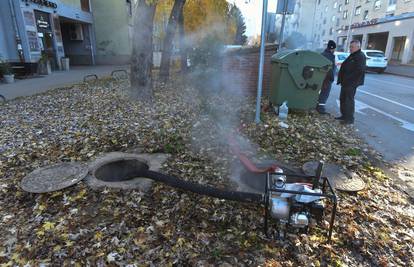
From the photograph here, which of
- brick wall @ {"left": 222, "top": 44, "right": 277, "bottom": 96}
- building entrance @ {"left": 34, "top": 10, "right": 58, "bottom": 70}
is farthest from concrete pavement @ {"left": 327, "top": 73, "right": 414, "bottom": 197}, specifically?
building entrance @ {"left": 34, "top": 10, "right": 58, "bottom": 70}

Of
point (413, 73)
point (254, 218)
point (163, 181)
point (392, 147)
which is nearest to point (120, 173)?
point (163, 181)

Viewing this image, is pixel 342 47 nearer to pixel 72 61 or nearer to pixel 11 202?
pixel 72 61

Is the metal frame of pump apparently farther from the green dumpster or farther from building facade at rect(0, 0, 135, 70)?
building facade at rect(0, 0, 135, 70)

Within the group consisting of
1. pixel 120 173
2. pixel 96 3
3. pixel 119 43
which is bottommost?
pixel 120 173

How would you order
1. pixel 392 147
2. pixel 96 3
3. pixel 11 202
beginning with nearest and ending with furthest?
1. pixel 11 202
2. pixel 392 147
3. pixel 96 3

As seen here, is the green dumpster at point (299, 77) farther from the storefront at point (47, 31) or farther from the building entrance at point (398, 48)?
the building entrance at point (398, 48)

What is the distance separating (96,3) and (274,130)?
1995cm

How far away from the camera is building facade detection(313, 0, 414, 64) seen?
23266mm

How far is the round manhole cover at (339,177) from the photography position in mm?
3211

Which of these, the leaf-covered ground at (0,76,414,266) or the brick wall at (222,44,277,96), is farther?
the brick wall at (222,44,277,96)

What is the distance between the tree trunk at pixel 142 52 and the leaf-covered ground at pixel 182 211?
216 cm

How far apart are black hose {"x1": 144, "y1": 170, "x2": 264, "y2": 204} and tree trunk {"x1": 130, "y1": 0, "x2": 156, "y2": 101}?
14.3ft

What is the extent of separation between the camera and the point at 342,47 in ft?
113

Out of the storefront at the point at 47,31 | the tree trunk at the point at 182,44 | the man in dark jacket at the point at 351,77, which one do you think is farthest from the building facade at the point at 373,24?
the storefront at the point at 47,31
